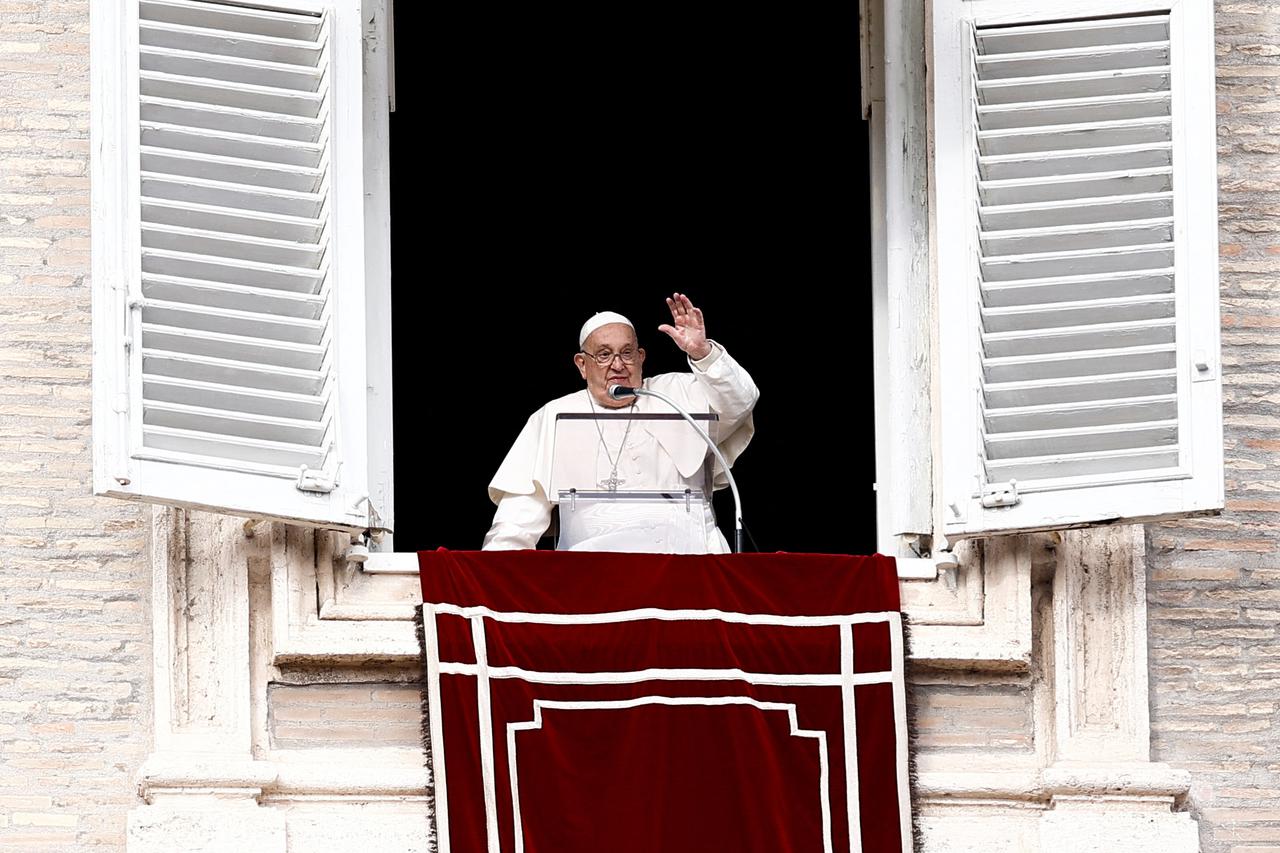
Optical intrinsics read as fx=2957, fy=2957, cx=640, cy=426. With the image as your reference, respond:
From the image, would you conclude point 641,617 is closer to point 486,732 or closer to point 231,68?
point 486,732

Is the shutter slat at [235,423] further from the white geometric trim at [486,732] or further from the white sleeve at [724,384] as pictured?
the white sleeve at [724,384]

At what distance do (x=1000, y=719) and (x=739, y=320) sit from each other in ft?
12.0

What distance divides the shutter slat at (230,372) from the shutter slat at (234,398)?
0.01 meters

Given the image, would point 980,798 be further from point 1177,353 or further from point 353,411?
point 353,411

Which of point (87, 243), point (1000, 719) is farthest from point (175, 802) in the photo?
point (1000, 719)

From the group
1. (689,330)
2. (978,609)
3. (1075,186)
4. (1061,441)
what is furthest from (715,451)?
(1075,186)

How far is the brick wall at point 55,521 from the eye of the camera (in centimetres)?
721

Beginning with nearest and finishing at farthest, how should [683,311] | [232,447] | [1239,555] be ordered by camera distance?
[232,447], [1239,555], [683,311]

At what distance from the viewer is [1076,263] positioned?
7246 millimetres

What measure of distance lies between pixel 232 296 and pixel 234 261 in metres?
0.09

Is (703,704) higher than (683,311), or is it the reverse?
(683,311)

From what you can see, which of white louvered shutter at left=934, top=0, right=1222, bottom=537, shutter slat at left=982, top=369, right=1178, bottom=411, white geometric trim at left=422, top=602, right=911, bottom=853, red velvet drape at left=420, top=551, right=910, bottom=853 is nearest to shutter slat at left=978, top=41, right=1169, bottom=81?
white louvered shutter at left=934, top=0, right=1222, bottom=537

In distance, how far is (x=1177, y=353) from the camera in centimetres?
718

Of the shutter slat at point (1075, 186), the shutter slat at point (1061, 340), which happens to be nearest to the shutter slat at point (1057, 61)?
the shutter slat at point (1075, 186)
